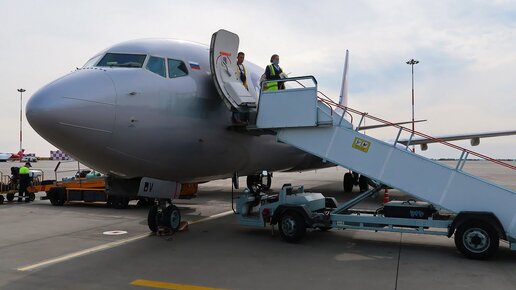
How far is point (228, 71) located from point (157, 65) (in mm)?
1440

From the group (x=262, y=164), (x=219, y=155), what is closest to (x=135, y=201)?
(x=262, y=164)

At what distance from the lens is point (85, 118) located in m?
6.25

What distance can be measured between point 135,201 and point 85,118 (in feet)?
35.0

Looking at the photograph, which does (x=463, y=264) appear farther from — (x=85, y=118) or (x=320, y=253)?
(x=85, y=118)

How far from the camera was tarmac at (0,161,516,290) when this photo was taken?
5.82m

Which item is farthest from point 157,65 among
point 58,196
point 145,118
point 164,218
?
point 58,196

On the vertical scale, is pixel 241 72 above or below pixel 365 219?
above

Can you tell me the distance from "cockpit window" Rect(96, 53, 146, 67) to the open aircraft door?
4.20ft

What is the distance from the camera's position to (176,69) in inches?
311

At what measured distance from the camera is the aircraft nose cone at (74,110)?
606 centimetres

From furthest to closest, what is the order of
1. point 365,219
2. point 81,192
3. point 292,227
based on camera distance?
point 81,192 < point 292,227 < point 365,219

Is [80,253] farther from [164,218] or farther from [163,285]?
[163,285]

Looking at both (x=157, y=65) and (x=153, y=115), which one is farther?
(x=157, y=65)

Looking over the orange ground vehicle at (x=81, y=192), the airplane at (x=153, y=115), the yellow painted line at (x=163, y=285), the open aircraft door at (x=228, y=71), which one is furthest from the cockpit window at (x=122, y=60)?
the orange ground vehicle at (x=81, y=192)
